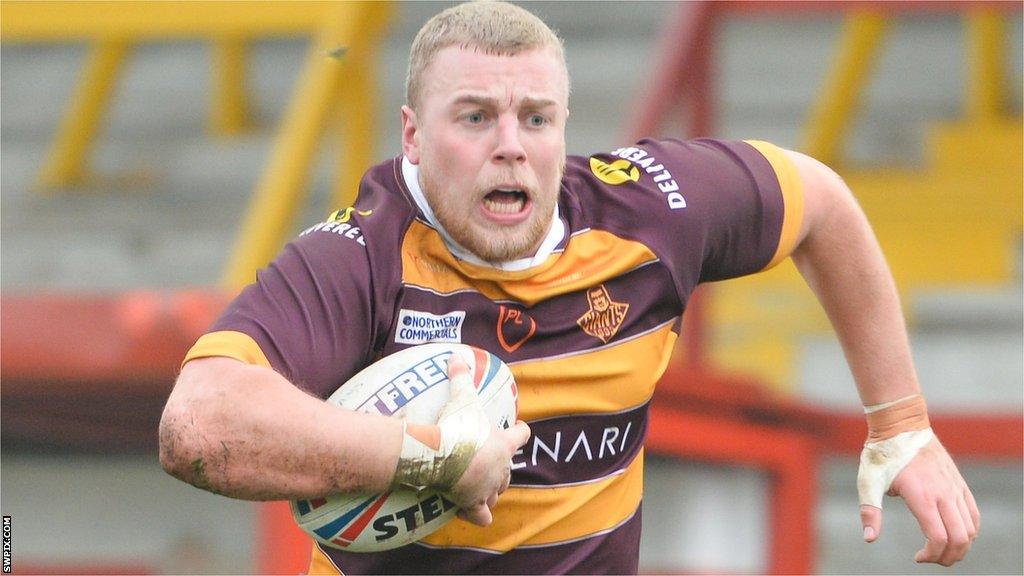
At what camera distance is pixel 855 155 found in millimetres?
9023

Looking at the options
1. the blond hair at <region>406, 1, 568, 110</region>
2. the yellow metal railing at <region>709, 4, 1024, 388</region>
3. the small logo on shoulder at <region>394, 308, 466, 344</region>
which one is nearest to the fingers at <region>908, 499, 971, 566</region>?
the small logo on shoulder at <region>394, 308, 466, 344</region>

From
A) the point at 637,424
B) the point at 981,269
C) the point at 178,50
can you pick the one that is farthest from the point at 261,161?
the point at 637,424

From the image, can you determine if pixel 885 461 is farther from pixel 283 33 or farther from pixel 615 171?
pixel 283 33

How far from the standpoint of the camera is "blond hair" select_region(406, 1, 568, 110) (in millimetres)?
3201

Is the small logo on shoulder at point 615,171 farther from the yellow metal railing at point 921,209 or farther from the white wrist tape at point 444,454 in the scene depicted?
the yellow metal railing at point 921,209

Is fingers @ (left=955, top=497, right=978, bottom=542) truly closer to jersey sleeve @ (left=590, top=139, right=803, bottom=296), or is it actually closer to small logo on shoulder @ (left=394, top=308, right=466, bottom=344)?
jersey sleeve @ (left=590, top=139, right=803, bottom=296)

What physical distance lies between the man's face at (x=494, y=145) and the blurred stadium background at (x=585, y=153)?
6.26ft

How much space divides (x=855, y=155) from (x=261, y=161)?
10.7ft

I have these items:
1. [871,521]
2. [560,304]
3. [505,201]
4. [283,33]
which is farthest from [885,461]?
[283,33]

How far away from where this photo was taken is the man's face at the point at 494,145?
3.17 m

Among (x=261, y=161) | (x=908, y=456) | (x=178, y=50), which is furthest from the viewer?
(x=178, y=50)

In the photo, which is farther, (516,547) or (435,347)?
(516,547)

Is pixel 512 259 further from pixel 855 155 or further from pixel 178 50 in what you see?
pixel 178 50

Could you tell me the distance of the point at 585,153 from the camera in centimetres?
796
